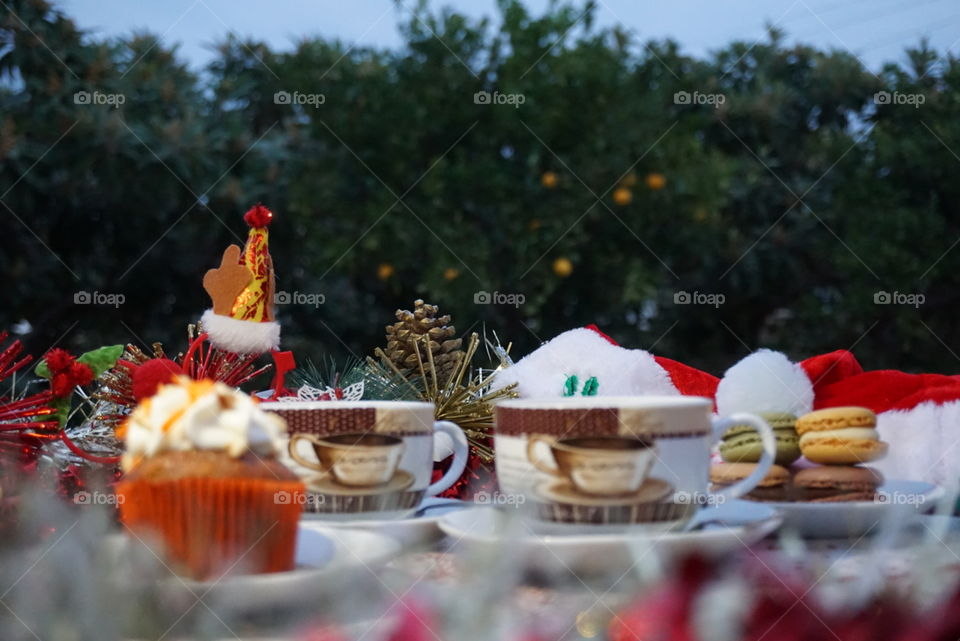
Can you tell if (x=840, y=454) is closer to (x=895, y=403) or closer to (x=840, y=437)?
(x=840, y=437)

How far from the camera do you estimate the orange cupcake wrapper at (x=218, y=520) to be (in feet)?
1.90

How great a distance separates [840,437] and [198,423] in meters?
0.56

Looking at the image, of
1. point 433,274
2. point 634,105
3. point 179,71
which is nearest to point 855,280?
point 634,105

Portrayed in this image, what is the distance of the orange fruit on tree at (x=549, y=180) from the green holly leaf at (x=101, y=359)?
3203 mm

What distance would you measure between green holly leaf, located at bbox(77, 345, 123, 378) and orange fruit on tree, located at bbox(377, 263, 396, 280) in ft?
10.3

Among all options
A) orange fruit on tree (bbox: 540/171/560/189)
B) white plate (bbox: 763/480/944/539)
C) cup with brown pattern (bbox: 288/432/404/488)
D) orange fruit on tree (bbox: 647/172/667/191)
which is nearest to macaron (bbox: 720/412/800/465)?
white plate (bbox: 763/480/944/539)

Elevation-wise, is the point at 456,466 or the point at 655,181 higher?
the point at 655,181

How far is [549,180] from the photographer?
13.4 feet

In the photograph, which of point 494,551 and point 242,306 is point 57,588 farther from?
point 242,306

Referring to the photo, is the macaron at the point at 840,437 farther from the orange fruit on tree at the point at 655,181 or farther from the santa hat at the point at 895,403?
the orange fruit on tree at the point at 655,181

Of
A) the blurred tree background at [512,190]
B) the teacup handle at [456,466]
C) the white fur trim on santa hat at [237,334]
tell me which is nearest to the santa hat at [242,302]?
the white fur trim on santa hat at [237,334]

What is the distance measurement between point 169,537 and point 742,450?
54cm

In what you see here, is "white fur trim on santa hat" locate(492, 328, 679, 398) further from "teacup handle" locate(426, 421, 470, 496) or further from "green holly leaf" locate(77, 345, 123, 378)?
"green holly leaf" locate(77, 345, 123, 378)

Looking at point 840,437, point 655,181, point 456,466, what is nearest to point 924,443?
point 840,437
